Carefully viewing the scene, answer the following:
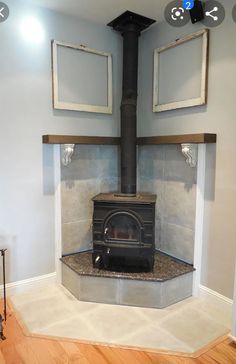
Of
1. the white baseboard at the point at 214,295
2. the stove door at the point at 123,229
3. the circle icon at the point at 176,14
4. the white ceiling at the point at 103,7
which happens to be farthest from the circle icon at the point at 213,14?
the white baseboard at the point at 214,295

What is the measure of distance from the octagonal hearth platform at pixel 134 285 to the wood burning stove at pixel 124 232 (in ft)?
0.38

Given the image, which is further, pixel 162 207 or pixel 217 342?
pixel 162 207

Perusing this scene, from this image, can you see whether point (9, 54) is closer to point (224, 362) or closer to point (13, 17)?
point (13, 17)

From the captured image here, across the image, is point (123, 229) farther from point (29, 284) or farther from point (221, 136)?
point (221, 136)

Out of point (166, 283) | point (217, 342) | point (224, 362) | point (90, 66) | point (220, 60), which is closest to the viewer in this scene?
point (224, 362)

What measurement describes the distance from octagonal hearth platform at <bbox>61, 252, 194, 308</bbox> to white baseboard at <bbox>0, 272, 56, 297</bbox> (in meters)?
0.27

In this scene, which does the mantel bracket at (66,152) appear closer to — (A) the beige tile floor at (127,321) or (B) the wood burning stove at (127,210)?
(B) the wood burning stove at (127,210)

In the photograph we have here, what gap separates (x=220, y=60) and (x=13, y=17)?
1.71 m

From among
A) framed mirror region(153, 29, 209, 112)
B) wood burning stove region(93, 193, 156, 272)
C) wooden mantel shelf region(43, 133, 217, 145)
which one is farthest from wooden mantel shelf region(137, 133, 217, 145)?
wood burning stove region(93, 193, 156, 272)

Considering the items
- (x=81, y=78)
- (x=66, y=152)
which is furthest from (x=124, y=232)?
(x=81, y=78)

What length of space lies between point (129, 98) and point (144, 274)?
1.61 meters

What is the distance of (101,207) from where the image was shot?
2.55 metres

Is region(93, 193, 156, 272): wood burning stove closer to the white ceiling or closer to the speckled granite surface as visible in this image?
the speckled granite surface

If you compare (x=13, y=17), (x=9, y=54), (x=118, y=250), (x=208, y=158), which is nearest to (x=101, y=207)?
(x=118, y=250)
